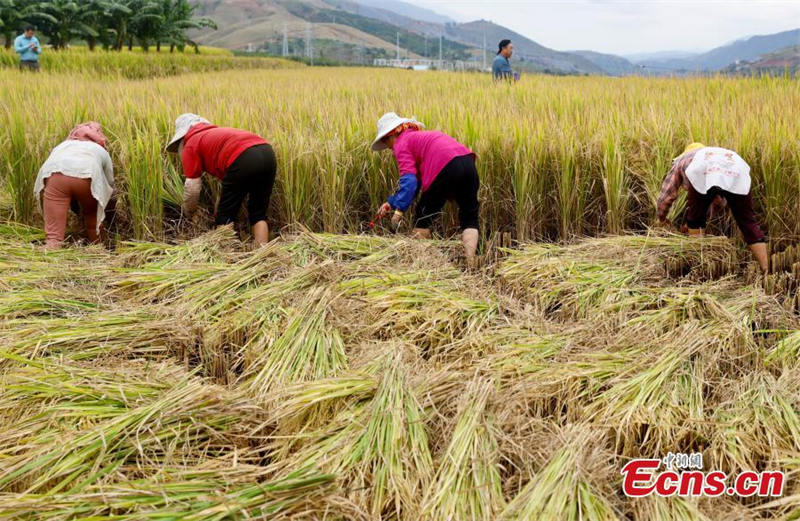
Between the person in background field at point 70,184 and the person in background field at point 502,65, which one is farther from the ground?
the person in background field at point 502,65

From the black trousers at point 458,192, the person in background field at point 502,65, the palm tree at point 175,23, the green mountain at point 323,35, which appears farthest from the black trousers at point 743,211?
the green mountain at point 323,35

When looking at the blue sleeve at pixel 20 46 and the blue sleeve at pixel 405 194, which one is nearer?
the blue sleeve at pixel 405 194

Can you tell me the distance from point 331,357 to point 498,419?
0.70 m

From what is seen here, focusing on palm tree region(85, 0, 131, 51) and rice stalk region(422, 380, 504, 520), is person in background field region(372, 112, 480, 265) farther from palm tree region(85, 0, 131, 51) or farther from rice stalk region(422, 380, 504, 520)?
palm tree region(85, 0, 131, 51)

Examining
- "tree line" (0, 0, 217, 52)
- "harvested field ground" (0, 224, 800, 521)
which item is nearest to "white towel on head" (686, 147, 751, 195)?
"harvested field ground" (0, 224, 800, 521)

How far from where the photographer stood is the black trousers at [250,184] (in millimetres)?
3436

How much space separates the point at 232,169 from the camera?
3.44 meters

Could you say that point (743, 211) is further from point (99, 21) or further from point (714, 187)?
point (99, 21)

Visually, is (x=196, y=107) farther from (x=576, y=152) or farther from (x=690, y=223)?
(x=690, y=223)

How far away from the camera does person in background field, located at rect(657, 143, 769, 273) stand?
282cm

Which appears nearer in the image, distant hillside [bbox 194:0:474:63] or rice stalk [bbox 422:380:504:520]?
rice stalk [bbox 422:380:504:520]

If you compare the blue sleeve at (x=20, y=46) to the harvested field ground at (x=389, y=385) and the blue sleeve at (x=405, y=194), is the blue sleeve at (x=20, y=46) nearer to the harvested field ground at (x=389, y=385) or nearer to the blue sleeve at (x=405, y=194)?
the harvested field ground at (x=389, y=385)

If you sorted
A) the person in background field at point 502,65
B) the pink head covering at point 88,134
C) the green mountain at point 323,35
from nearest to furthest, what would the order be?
the pink head covering at point 88,134 → the person in background field at point 502,65 → the green mountain at point 323,35

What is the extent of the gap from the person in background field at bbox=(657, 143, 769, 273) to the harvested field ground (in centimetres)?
13
